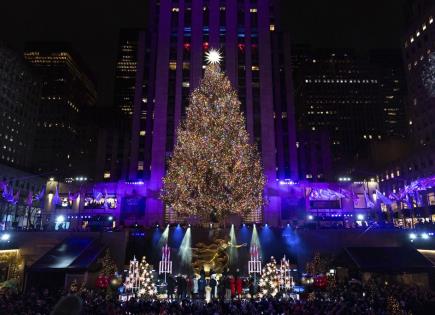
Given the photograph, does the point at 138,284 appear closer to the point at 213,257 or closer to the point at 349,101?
the point at 213,257

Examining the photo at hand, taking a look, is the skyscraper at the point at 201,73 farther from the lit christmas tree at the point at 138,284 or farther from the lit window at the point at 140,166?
the lit christmas tree at the point at 138,284

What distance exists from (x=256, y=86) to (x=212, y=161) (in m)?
34.7

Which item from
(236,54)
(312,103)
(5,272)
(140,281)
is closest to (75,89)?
(312,103)

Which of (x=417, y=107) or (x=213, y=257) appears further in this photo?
(x=417, y=107)

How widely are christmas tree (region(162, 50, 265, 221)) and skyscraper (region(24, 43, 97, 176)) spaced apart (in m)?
98.5

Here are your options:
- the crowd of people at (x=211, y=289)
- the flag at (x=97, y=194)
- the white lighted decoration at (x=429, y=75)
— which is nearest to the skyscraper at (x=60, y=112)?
the flag at (x=97, y=194)

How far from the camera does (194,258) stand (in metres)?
35.8

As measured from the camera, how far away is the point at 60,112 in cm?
14175

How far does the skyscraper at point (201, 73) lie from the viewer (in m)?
64.6

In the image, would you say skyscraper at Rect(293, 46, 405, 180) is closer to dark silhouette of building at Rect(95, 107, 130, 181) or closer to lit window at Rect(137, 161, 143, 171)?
dark silhouette of building at Rect(95, 107, 130, 181)

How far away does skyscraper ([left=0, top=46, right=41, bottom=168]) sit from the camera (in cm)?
9925

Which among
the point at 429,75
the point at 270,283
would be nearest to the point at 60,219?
the point at 270,283

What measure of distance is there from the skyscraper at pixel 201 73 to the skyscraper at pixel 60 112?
68.0m

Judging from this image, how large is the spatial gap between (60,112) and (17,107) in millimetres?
34952
